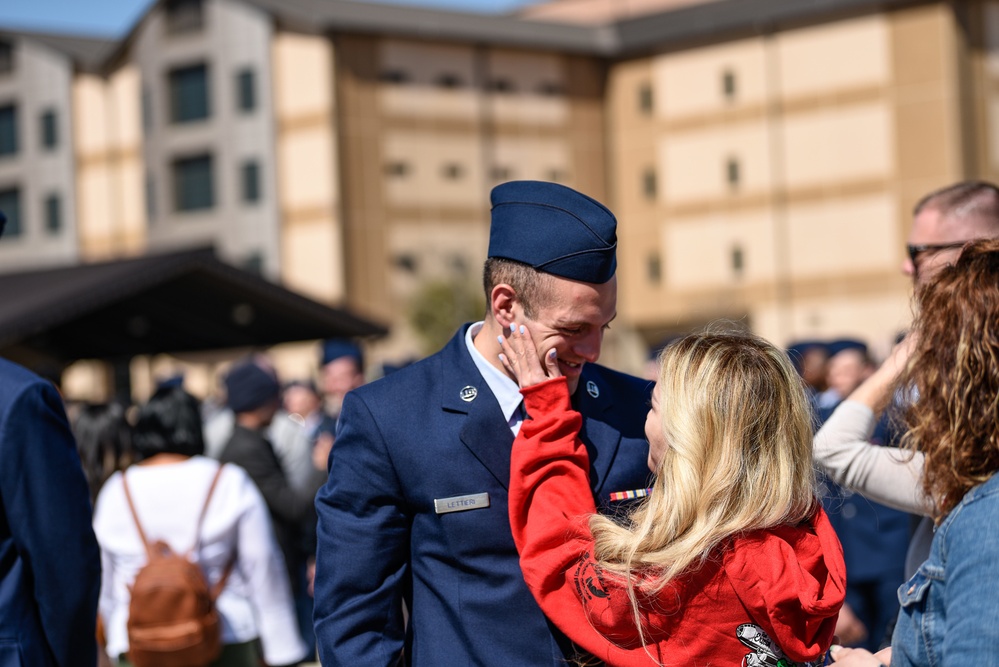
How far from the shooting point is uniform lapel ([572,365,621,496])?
11.2 feet

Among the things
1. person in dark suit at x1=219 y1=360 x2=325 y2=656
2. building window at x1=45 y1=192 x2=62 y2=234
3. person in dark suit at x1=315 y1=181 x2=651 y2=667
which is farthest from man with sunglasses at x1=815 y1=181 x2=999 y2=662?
building window at x1=45 y1=192 x2=62 y2=234

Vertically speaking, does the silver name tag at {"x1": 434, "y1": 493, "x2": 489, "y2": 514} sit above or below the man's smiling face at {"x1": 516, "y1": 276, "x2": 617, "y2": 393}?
below

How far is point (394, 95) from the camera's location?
42062 mm

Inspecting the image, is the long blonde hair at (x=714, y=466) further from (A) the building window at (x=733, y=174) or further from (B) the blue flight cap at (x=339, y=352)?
(A) the building window at (x=733, y=174)

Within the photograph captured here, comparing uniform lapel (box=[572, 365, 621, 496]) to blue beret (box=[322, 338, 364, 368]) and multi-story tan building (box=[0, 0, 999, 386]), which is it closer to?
blue beret (box=[322, 338, 364, 368])

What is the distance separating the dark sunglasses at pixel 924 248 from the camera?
411 cm

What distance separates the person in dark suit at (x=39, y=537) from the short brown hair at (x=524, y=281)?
1.25m

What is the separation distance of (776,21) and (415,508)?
4211 cm

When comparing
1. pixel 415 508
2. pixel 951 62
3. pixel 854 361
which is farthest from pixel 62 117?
pixel 415 508

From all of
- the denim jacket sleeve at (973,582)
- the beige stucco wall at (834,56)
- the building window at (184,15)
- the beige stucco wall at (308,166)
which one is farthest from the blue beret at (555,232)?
the building window at (184,15)

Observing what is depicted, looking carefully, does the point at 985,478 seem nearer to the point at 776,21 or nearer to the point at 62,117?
the point at 776,21

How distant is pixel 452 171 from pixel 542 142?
3.76 m

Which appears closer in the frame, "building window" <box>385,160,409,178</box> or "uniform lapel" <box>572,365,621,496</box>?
"uniform lapel" <box>572,365,621,496</box>

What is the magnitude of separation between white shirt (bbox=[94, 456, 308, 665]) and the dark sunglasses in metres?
2.87
